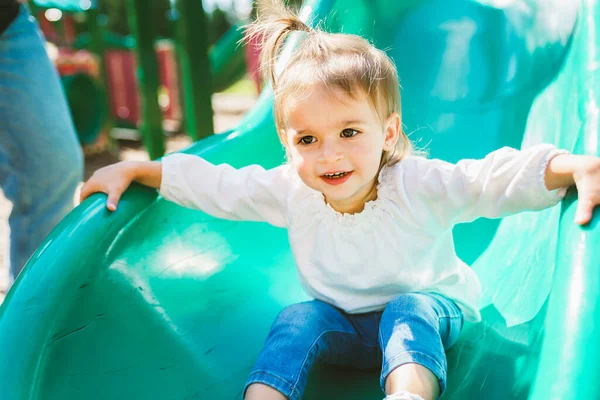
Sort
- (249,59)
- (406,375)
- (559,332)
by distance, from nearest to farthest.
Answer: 1. (559,332)
2. (406,375)
3. (249,59)

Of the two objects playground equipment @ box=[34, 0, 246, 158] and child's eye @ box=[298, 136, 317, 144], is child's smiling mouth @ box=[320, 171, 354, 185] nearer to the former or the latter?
child's eye @ box=[298, 136, 317, 144]

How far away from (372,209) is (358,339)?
0.21 m

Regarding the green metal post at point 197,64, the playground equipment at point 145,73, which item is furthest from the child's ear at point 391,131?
the green metal post at point 197,64

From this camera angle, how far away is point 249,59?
4.53m

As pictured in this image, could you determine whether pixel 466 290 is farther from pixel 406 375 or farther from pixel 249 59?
pixel 249 59

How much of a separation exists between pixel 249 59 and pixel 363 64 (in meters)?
3.62

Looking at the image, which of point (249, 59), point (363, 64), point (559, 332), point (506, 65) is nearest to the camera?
point (559, 332)

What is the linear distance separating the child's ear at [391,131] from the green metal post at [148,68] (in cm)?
187

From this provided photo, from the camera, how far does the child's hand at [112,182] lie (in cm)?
112

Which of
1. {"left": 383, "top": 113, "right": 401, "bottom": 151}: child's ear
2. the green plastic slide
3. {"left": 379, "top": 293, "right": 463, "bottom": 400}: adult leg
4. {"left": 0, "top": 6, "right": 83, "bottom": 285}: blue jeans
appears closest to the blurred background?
{"left": 0, "top": 6, "right": 83, "bottom": 285}: blue jeans

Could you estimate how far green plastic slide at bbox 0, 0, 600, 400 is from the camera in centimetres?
90

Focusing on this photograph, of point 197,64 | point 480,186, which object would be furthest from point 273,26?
point 197,64

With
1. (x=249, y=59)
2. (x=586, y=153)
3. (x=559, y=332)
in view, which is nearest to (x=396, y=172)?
(x=586, y=153)

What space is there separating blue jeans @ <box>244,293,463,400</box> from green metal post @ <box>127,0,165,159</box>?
6.32 ft
